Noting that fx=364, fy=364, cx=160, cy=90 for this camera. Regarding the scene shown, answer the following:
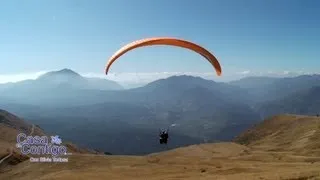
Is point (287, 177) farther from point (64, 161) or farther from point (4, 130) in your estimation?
point (4, 130)

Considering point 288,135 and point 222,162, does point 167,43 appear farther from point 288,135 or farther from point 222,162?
point 288,135

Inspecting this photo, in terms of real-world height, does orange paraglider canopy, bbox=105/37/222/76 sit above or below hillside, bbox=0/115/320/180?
above

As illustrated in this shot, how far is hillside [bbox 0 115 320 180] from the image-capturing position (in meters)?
54.6

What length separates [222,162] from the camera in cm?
7875

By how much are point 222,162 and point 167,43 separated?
56.0 meters

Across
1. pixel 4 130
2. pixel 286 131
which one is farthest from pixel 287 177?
pixel 4 130

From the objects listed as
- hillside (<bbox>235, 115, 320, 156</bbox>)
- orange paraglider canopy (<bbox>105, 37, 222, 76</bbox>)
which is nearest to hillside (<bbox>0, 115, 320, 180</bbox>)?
hillside (<bbox>235, 115, 320, 156</bbox>)

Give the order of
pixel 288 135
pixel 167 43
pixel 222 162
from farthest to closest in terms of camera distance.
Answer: pixel 288 135 < pixel 222 162 < pixel 167 43

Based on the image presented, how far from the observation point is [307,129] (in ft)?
448

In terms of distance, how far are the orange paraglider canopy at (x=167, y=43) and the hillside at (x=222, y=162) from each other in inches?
600

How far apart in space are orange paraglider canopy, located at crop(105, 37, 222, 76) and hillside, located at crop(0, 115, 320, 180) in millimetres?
15228

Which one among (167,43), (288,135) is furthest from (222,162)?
(288,135)

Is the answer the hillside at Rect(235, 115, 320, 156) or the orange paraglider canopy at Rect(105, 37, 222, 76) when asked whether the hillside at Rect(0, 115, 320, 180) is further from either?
the orange paraglider canopy at Rect(105, 37, 222, 76)

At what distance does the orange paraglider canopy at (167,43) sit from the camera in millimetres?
26875
